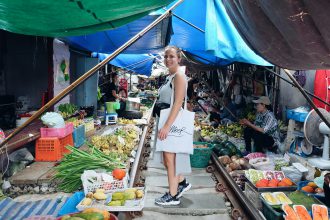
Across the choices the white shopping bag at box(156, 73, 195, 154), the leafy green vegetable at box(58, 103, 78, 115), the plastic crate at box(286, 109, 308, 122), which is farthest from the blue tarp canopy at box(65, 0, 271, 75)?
the plastic crate at box(286, 109, 308, 122)

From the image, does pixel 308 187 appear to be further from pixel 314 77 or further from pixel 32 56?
pixel 32 56

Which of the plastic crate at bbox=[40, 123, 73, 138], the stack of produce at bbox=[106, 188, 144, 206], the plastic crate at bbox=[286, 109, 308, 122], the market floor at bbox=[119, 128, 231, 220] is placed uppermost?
the plastic crate at bbox=[286, 109, 308, 122]

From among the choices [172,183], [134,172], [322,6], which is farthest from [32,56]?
[322,6]

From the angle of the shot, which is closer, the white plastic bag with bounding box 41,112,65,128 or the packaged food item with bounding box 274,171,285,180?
the packaged food item with bounding box 274,171,285,180

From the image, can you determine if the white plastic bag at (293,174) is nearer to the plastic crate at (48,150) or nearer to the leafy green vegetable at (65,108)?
the plastic crate at (48,150)

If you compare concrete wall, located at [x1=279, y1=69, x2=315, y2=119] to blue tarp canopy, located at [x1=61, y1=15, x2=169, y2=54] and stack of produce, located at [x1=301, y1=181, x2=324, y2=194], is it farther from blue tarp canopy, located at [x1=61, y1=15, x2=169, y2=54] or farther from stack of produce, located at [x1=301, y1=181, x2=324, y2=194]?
blue tarp canopy, located at [x1=61, y1=15, x2=169, y2=54]

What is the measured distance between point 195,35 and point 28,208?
608 centimetres

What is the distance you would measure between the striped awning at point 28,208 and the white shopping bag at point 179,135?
5.42ft

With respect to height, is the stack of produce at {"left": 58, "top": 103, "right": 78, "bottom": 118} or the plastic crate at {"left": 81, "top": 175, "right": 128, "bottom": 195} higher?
the stack of produce at {"left": 58, "top": 103, "right": 78, "bottom": 118}

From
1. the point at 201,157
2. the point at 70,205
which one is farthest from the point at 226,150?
the point at 70,205

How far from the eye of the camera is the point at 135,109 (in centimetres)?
1476

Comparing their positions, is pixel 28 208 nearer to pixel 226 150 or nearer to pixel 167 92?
pixel 167 92

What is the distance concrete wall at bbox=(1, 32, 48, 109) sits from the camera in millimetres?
7684

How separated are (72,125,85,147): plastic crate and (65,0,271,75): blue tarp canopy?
2.36 m
